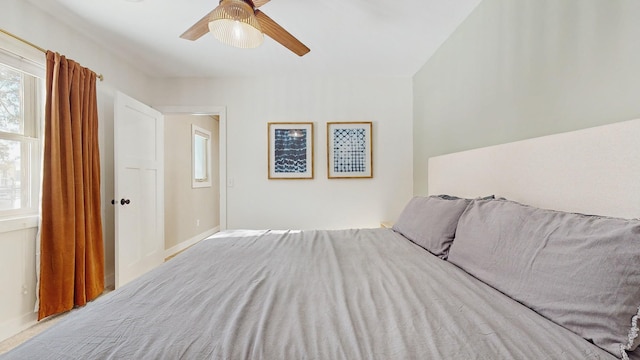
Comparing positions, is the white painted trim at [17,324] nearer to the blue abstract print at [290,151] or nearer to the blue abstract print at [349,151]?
the blue abstract print at [290,151]

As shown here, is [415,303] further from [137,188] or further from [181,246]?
[181,246]

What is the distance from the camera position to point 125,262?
2.62 meters

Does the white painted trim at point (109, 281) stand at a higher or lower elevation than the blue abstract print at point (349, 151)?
lower

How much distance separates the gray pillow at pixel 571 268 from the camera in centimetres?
66

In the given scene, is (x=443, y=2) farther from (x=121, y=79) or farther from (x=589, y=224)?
(x=121, y=79)

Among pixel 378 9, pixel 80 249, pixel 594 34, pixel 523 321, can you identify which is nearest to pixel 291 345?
pixel 523 321

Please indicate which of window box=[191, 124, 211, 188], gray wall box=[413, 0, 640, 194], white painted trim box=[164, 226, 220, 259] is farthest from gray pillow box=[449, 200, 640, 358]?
window box=[191, 124, 211, 188]

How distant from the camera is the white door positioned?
256cm

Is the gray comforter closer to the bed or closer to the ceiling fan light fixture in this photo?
the bed

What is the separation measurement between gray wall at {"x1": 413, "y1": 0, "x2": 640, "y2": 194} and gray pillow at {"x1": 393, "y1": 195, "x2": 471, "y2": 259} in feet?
1.92

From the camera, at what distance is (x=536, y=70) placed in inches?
57.1

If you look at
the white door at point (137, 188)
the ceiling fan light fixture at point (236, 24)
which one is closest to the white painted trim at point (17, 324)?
the white door at point (137, 188)

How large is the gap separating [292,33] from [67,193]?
7.52 ft

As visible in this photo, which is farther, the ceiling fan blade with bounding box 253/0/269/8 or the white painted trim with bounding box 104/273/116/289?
the white painted trim with bounding box 104/273/116/289
